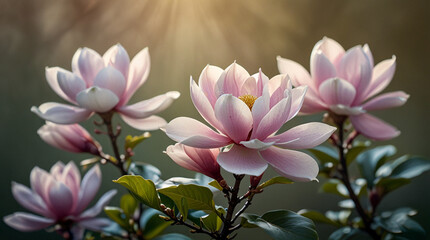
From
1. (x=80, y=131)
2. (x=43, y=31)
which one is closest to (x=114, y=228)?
(x=80, y=131)

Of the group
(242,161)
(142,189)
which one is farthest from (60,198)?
(242,161)

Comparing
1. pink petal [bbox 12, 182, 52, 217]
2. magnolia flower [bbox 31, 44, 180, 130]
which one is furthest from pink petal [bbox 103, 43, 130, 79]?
pink petal [bbox 12, 182, 52, 217]

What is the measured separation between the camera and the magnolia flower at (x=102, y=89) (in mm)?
706

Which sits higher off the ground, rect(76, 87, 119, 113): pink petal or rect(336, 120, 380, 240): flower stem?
rect(76, 87, 119, 113): pink petal

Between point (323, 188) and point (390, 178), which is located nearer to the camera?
point (390, 178)

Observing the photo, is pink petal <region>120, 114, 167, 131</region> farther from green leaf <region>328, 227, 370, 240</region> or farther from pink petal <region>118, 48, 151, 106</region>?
green leaf <region>328, 227, 370, 240</region>

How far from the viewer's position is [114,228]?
3.03 feet

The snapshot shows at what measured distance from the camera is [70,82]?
719mm

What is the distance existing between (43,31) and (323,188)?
1497 mm

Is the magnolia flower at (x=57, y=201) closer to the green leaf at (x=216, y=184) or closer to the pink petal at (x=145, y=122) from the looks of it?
the pink petal at (x=145, y=122)

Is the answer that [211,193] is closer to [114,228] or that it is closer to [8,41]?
[114,228]

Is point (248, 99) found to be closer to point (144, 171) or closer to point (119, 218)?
point (144, 171)

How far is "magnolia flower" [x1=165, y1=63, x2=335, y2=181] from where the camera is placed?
49 cm

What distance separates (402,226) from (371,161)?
0.18m
